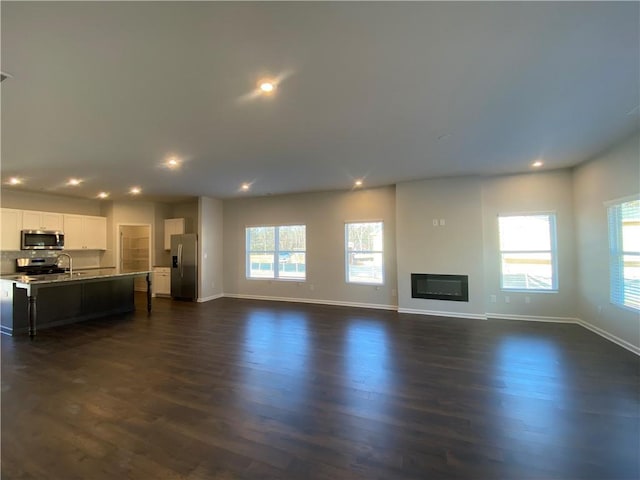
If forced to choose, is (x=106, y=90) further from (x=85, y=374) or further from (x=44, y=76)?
(x=85, y=374)

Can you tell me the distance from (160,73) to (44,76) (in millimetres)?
921

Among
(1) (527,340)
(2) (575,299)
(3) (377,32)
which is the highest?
(3) (377,32)

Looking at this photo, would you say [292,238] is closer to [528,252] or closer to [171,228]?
[171,228]

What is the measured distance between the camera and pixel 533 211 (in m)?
5.27

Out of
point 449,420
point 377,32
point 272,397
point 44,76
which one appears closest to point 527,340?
point 449,420

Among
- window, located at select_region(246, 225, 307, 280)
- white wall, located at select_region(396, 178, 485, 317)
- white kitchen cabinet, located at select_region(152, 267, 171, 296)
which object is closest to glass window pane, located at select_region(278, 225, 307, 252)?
window, located at select_region(246, 225, 307, 280)

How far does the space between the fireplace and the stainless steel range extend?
855 cm

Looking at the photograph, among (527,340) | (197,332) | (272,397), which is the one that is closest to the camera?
(272,397)

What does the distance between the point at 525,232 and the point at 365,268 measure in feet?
10.7

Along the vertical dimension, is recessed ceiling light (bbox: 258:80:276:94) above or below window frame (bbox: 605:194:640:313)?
above

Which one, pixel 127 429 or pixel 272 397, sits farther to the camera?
pixel 272 397

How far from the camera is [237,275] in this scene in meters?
7.94

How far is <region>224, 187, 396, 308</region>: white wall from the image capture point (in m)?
6.41

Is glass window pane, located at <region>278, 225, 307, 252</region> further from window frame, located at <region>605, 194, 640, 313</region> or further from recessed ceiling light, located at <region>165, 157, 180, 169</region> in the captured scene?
window frame, located at <region>605, 194, 640, 313</region>
